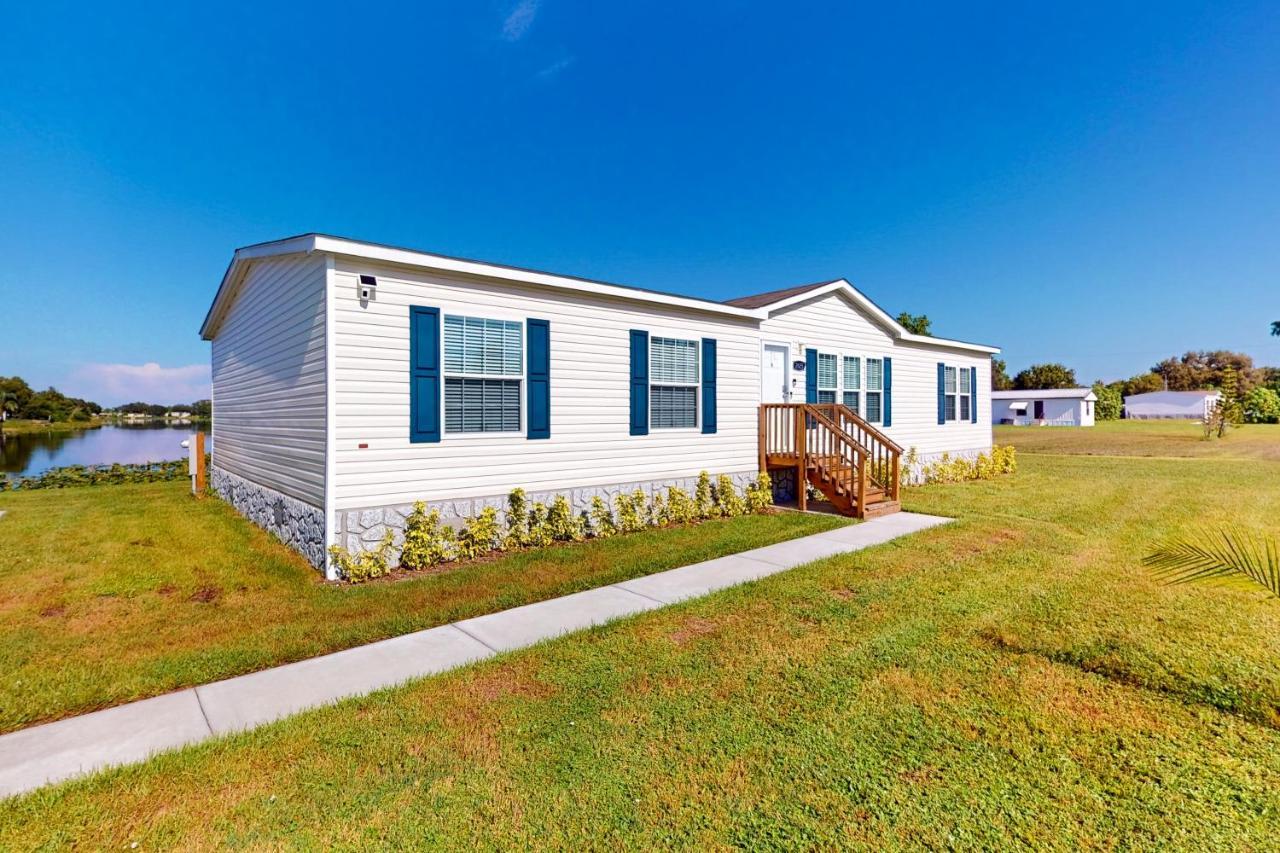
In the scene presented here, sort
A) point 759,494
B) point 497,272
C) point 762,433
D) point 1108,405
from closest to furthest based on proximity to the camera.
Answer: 1. point 497,272
2. point 759,494
3. point 762,433
4. point 1108,405

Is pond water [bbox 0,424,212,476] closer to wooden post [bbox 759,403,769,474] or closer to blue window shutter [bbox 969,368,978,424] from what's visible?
wooden post [bbox 759,403,769,474]

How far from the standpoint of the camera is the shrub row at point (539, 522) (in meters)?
5.62

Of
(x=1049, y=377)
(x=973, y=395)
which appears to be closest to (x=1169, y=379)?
(x=1049, y=377)

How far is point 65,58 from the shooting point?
1114 cm

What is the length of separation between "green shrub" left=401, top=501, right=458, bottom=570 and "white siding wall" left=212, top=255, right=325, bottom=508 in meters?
0.96

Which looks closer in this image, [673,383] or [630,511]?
[630,511]

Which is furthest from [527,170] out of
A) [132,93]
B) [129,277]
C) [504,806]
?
[504,806]

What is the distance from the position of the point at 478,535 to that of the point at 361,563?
1.21 metres

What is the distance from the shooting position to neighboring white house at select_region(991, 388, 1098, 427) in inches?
1663

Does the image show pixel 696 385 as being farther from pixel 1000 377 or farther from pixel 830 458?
pixel 1000 377

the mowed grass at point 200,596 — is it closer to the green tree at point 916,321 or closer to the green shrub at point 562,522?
the green shrub at point 562,522

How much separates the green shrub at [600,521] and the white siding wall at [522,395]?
0.29 metres

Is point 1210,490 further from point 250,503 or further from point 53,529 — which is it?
point 53,529

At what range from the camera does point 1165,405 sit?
2180 inches
